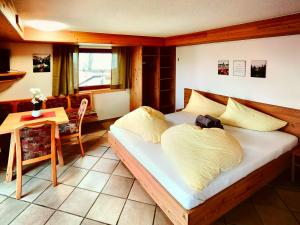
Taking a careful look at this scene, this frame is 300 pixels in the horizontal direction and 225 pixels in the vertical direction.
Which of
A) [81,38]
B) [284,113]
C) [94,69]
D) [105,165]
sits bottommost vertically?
[105,165]

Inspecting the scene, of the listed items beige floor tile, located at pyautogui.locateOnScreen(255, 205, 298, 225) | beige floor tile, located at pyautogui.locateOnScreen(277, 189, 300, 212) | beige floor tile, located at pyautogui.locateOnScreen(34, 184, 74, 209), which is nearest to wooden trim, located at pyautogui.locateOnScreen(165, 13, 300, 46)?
beige floor tile, located at pyautogui.locateOnScreen(277, 189, 300, 212)

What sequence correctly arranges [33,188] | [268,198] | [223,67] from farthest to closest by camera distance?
1. [223,67]
2. [33,188]
3. [268,198]

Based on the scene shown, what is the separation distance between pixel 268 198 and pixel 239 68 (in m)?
2.13

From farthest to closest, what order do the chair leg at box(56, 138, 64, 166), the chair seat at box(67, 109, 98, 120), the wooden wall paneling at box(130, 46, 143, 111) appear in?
the wooden wall paneling at box(130, 46, 143, 111) < the chair seat at box(67, 109, 98, 120) < the chair leg at box(56, 138, 64, 166)

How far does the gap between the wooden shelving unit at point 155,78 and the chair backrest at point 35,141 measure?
271 centimetres

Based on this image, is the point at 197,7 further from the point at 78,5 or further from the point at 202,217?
the point at 202,217

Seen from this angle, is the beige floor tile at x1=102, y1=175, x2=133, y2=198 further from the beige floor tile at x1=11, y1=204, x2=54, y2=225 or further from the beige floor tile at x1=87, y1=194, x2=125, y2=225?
the beige floor tile at x1=11, y1=204, x2=54, y2=225

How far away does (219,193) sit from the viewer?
1845 millimetres

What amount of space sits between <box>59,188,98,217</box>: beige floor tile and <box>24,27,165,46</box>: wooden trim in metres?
2.56

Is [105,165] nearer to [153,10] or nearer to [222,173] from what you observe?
[222,173]

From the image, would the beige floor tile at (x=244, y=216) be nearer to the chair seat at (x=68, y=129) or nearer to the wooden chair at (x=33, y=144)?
the wooden chair at (x=33, y=144)

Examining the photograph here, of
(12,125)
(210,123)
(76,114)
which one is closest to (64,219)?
(12,125)

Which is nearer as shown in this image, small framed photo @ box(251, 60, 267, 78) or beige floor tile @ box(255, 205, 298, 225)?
beige floor tile @ box(255, 205, 298, 225)

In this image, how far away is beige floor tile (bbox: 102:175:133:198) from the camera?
2.48 meters
